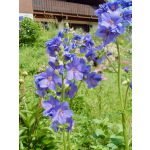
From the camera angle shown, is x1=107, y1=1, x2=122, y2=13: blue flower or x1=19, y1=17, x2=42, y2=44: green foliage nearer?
x1=107, y1=1, x2=122, y2=13: blue flower

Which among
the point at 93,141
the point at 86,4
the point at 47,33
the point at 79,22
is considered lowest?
the point at 93,141

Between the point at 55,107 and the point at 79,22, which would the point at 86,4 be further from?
the point at 55,107

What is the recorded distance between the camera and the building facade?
26.6 feet

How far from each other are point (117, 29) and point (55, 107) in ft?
1.15

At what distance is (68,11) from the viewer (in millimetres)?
9359

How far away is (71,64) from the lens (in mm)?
590

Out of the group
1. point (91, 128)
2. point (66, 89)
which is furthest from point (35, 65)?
point (66, 89)

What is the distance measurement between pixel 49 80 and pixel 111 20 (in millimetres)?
314

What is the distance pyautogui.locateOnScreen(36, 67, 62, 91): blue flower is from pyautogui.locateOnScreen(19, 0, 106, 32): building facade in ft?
24.7

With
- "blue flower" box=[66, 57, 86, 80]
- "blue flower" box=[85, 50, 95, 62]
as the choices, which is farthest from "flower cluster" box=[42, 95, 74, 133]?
"blue flower" box=[85, 50, 95, 62]

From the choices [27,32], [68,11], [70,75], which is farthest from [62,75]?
[68,11]

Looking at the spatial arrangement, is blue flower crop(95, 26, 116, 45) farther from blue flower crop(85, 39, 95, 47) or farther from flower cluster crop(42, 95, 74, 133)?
flower cluster crop(42, 95, 74, 133)

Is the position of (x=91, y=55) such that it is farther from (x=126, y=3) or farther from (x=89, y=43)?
(x=126, y=3)
